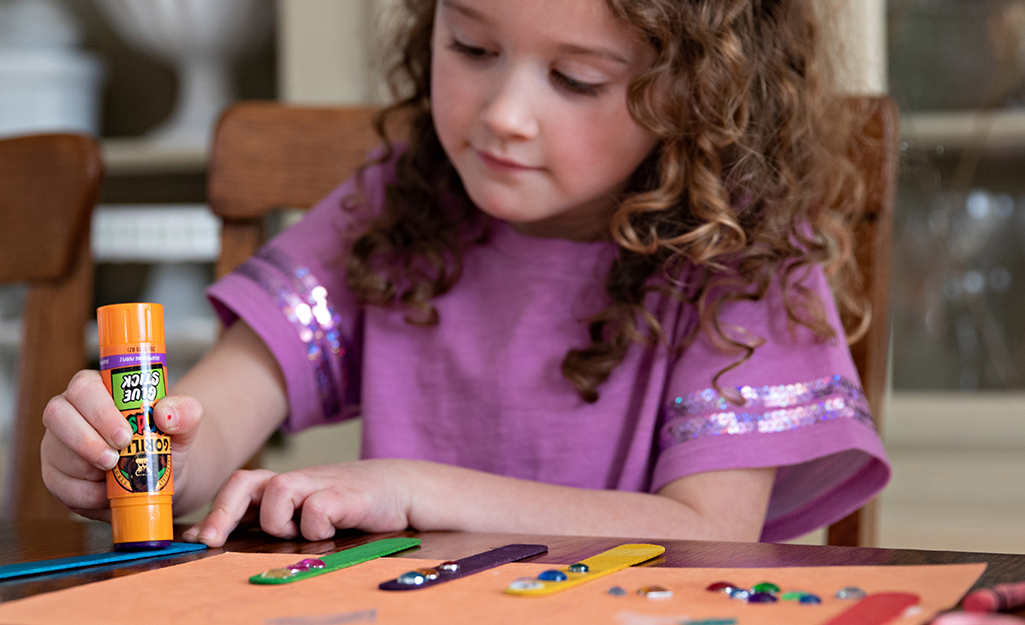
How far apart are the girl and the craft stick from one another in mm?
135

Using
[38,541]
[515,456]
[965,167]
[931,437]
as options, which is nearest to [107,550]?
[38,541]

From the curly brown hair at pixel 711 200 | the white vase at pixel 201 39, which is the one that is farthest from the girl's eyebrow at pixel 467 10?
the white vase at pixel 201 39

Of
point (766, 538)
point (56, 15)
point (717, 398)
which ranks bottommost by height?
point (766, 538)

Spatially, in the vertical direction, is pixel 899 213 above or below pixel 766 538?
above

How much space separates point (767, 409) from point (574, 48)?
0.32 m

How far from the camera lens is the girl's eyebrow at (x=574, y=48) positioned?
0.78 metres

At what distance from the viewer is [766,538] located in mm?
964

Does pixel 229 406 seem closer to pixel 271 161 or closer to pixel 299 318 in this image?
pixel 299 318

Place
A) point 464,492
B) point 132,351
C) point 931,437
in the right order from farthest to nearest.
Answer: point 931,437 < point 464,492 < point 132,351

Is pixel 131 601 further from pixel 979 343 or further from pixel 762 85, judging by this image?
pixel 979 343

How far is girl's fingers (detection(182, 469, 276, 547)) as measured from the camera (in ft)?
1.92

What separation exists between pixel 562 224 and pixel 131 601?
0.62 metres

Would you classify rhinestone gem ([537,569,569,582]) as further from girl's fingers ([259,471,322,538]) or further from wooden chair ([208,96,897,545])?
wooden chair ([208,96,897,545])

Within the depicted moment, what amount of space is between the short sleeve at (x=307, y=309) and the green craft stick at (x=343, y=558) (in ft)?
1.24
